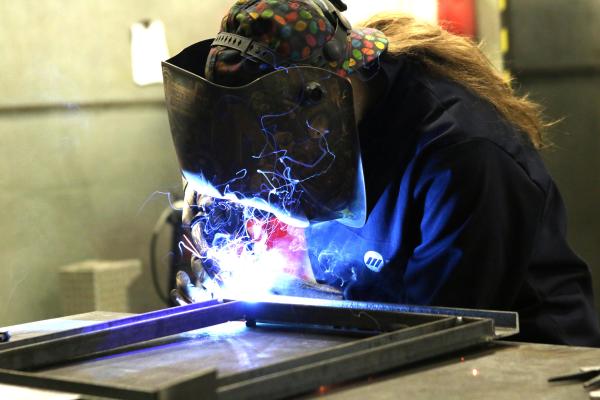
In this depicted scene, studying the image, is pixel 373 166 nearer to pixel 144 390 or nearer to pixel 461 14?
pixel 144 390

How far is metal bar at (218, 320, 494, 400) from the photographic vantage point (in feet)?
3.87

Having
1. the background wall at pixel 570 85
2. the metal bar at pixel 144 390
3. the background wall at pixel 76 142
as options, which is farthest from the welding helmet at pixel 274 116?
the background wall at pixel 76 142

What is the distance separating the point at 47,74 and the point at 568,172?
266cm

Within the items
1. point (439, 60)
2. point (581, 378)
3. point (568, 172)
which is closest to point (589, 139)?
point (568, 172)

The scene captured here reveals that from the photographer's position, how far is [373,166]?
194 cm

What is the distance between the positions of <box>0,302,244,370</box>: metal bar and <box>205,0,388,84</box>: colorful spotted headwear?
0.45m

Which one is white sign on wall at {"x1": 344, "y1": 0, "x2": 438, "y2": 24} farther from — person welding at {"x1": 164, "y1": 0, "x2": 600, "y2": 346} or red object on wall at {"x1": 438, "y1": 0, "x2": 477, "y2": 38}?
person welding at {"x1": 164, "y1": 0, "x2": 600, "y2": 346}

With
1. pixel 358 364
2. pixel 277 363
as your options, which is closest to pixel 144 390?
pixel 277 363

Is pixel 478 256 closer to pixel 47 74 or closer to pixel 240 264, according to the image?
pixel 240 264

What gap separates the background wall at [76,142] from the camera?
4.70 metres

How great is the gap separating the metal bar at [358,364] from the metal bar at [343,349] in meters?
0.02

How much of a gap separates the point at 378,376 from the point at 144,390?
384 millimetres

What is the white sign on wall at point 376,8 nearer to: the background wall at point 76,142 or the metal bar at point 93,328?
the background wall at point 76,142

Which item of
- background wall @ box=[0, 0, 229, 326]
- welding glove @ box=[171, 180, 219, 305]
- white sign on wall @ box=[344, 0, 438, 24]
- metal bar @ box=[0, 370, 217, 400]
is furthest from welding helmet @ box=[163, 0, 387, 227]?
A: background wall @ box=[0, 0, 229, 326]
